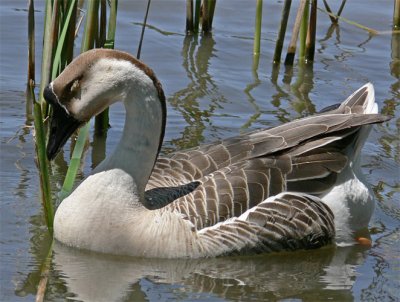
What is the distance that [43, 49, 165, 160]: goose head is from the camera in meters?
7.82

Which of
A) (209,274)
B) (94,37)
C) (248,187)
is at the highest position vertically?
(94,37)

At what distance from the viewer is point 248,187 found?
837 centimetres

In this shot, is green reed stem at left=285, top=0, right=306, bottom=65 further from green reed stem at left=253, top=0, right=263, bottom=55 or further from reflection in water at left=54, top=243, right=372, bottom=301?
reflection in water at left=54, top=243, right=372, bottom=301

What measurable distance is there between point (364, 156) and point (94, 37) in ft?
9.99

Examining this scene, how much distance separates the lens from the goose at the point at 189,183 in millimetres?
7957

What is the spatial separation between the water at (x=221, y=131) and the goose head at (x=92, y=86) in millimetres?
1116

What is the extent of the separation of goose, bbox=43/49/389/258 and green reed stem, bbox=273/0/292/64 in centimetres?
307

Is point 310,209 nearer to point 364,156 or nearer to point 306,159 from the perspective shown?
point 306,159

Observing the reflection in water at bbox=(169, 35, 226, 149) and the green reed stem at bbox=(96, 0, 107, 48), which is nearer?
the green reed stem at bbox=(96, 0, 107, 48)

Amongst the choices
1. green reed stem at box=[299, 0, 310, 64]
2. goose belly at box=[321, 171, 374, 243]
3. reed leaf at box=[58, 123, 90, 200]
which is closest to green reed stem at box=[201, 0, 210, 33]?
green reed stem at box=[299, 0, 310, 64]

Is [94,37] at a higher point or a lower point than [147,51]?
higher

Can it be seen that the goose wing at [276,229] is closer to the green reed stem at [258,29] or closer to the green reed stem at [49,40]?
the green reed stem at [49,40]

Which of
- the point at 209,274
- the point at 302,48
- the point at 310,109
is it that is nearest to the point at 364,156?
the point at 310,109

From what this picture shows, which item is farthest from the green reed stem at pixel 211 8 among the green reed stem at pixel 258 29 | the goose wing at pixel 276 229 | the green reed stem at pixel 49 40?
the goose wing at pixel 276 229
